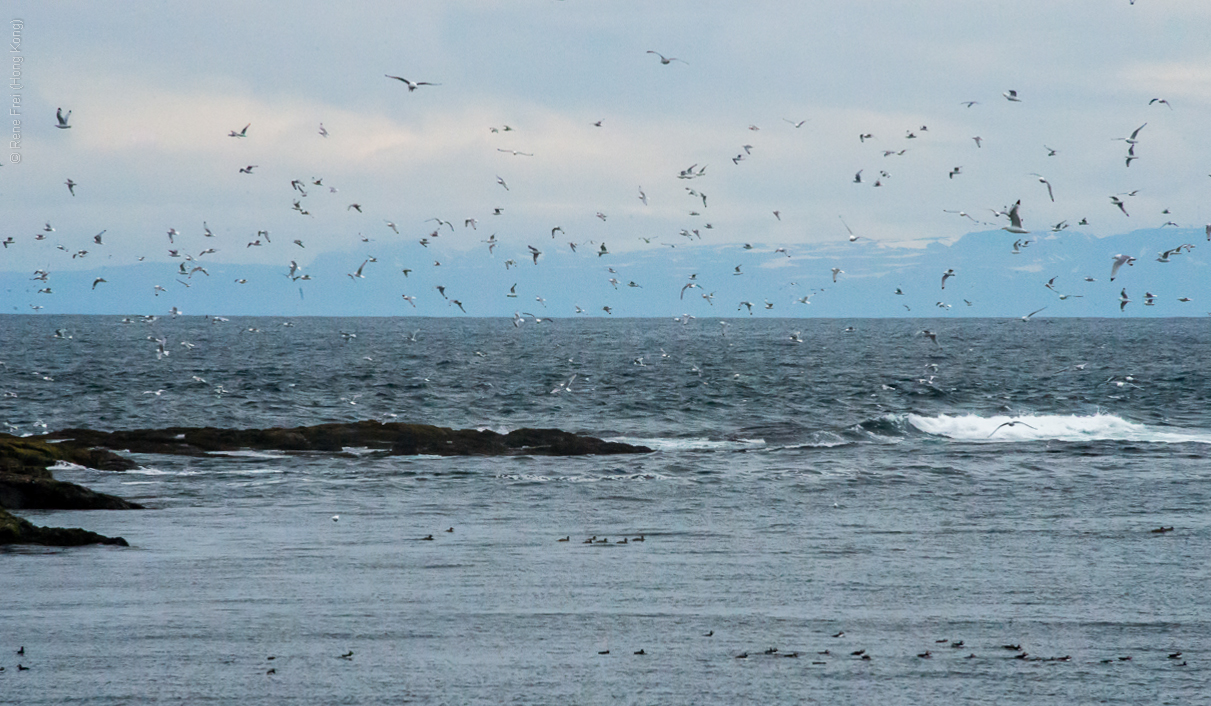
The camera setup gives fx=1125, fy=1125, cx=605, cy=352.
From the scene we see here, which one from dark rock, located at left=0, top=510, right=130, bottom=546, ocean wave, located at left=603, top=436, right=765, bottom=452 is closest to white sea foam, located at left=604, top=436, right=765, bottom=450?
ocean wave, located at left=603, top=436, right=765, bottom=452

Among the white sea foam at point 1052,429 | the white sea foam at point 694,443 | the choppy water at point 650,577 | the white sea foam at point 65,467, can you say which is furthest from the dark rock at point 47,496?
the white sea foam at point 1052,429

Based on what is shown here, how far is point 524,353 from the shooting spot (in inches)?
4112

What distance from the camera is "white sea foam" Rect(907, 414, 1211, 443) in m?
38.8

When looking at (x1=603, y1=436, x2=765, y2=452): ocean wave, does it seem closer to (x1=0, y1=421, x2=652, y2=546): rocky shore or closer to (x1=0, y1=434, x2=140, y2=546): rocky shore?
(x1=0, y1=421, x2=652, y2=546): rocky shore

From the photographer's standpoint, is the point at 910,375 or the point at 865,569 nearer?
the point at 865,569

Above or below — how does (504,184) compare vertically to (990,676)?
above

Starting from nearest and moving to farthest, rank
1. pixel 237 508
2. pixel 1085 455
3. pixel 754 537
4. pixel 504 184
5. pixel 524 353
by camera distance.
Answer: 1. pixel 754 537
2. pixel 237 508
3. pixel 1085 455
4. pixel 504 184
5. pixel 524 353

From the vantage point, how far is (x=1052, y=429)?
139ft

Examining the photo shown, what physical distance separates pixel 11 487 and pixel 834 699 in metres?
16.5

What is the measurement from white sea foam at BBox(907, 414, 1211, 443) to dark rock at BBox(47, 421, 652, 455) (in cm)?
1406

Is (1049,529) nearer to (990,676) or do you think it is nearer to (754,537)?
(754,537)

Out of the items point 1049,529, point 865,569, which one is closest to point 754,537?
point 865,569

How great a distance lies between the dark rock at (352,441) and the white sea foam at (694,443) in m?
2.58

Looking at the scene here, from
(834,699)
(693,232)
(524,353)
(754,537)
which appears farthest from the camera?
(524,353)
